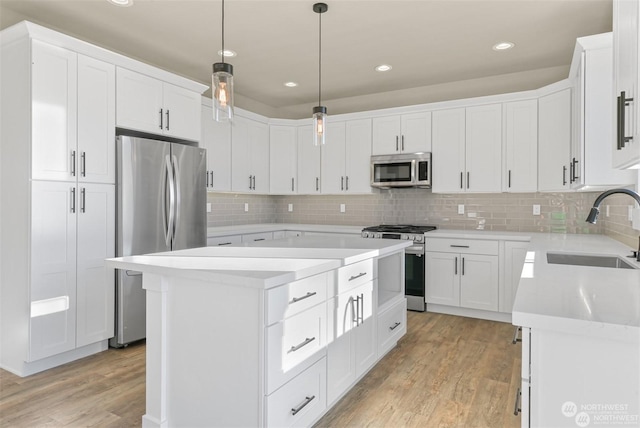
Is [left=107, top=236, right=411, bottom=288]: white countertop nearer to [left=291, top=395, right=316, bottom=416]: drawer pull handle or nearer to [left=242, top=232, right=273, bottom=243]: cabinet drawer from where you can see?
[left=291, top=395, right=316, bottom=416]: drawer pull handle

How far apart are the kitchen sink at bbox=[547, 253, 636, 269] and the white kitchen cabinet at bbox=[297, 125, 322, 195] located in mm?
3242

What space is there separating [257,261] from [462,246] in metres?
2.83

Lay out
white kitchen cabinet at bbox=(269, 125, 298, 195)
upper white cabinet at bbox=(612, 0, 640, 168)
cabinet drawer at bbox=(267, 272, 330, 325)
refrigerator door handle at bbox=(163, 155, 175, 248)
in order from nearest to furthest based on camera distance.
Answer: upper white cabinet at bbox=(612, 0, 640, 168) < cabinet drawer at bbox=(267, 272, 330, 325) < refrigerator door handle at bbox=(163, 155, 175, 248) < white kitchen cabinet at bbox=(269, 125, 298, 195)

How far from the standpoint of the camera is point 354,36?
137 inches

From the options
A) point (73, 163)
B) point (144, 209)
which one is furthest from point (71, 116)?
point (144, 209)

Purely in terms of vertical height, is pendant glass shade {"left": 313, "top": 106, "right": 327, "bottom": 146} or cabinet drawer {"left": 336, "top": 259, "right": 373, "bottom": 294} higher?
pendant glass shade {"left": 313, "top": 106, "right": 327, "bottom": 146}

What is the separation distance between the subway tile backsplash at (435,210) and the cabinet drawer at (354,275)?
2051 millimetres

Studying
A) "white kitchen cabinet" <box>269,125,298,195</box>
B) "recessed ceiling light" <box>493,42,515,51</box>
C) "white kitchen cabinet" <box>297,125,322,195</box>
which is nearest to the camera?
"recessed ceiling light" <box>493,42,515,51</box>

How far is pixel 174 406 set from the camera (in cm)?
191

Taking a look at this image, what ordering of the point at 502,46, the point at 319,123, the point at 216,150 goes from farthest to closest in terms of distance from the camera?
the point at 216,150 → the point at 502,46 → the point at 319,123

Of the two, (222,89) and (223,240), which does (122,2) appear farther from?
(223,240)

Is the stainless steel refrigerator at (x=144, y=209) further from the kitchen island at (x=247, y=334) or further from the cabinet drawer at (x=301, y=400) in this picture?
the cabinet drawer at (x=301, y=400)

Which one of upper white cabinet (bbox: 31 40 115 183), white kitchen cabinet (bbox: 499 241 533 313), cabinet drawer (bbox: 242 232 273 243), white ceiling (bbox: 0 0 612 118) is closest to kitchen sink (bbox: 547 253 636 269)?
white kitchen cabinet (bbox: 499 241 533 313)

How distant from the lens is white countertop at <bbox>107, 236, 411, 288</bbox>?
5.42 feet
